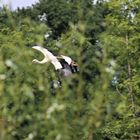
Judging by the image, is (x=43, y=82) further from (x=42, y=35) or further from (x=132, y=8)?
(x=132, y=8)

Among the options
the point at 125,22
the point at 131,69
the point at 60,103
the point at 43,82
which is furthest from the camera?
the point at 131,69

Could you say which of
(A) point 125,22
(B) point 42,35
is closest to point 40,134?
(B) point 42,35

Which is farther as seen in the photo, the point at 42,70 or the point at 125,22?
the point at 125,22

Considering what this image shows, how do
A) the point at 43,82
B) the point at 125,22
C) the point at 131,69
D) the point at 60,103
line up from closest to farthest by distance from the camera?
the point at 60,103 < the point at 43,82 < the point at 125,22 < the point at 131,69

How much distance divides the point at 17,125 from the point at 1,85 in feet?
1.01

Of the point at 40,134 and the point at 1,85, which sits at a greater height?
the point at 1,85

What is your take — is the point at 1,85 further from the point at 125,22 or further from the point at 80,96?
the point at 125,22

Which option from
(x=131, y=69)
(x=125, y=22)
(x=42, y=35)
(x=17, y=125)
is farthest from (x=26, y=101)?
(x=131, y=69)

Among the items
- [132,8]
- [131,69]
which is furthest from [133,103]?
[132,8]

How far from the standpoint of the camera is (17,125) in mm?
4004

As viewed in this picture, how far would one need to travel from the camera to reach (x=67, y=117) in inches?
157

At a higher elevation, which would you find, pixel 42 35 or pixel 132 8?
pixel 132 8

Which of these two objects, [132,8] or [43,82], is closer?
[43,82]

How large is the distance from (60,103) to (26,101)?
32cm
